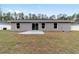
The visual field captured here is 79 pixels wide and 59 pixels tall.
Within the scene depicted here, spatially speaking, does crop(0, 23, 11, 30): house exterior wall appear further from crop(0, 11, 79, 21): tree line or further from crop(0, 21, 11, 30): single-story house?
crop(0, 11, 79, 21): tree line

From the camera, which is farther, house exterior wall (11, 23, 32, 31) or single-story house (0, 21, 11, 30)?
house exterior wall (11, 23, 32, 31)

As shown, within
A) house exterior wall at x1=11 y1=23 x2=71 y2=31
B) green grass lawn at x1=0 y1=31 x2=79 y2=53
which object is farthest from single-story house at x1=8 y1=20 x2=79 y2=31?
green grass lawn at x1=0 y1=31 x2=79 y2=53

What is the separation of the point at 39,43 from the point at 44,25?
0.42m

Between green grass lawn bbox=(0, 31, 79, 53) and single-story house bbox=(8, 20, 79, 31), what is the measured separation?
12 centimetres

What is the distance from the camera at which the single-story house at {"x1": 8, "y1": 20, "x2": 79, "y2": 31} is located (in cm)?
1021

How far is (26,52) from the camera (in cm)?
1013

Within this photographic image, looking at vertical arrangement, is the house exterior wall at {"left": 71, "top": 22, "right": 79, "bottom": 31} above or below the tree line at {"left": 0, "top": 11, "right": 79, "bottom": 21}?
below

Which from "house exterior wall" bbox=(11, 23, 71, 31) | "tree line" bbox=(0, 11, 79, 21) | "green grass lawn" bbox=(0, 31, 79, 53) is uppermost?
"tree line" bbox=(0, 11, 79, 21)

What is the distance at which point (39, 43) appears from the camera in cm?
1022

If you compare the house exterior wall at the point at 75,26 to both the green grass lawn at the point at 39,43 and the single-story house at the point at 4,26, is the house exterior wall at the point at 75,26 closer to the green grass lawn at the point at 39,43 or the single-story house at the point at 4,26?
the green grass lawn at the point at 39,43

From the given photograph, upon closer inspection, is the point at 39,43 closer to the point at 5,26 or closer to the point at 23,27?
the point at 23,27

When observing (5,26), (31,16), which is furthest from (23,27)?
(5,26)

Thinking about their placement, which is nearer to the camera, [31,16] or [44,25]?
[31,16]
